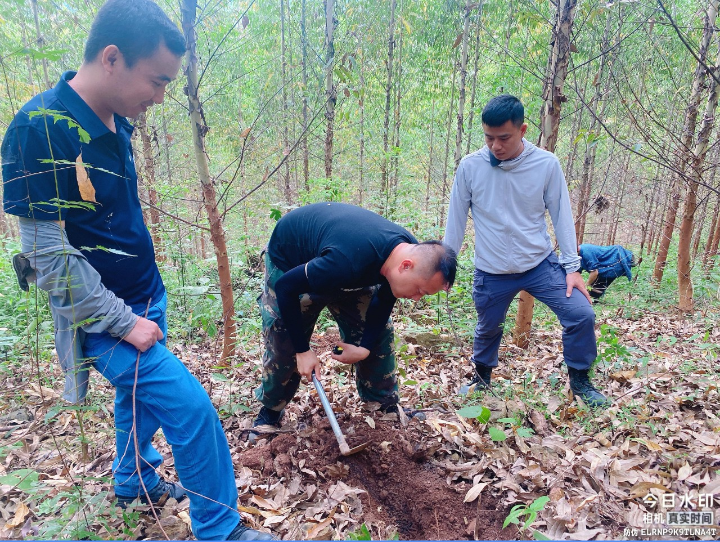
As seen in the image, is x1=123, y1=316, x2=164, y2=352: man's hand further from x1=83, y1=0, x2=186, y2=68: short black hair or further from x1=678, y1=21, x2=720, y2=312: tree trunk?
x1=678, y1=21, x2=720, y2=312: tree trunk

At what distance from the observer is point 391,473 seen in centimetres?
241

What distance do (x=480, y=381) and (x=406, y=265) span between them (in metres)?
1.68

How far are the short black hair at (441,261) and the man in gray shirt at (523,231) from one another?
3.40ft

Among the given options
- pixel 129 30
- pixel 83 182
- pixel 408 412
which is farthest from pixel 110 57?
pixel 408 412

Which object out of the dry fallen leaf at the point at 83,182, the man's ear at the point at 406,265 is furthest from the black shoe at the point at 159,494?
the man's ear at the point at 406,265

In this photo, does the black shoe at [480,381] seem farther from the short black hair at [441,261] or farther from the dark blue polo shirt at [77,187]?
the dark blue polo shirt at [77,187]

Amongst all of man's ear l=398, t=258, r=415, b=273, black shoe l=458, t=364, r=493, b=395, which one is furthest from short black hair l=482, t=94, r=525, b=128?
black shoe l=458, t=364, r=493, b=395

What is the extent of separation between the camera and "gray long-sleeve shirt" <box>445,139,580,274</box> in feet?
9.62

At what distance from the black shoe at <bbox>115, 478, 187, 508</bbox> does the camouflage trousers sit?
28.6 inches

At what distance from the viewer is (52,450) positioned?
272cm

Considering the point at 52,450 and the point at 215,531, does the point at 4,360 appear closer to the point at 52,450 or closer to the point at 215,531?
the point at 52,450

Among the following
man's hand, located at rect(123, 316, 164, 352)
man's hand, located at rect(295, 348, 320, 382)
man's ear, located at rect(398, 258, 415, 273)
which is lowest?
man's hand, located at rect(295, 348, 320, 382)

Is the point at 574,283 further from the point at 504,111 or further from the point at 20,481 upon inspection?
the point at 20,481

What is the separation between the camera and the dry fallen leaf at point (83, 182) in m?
1.50
